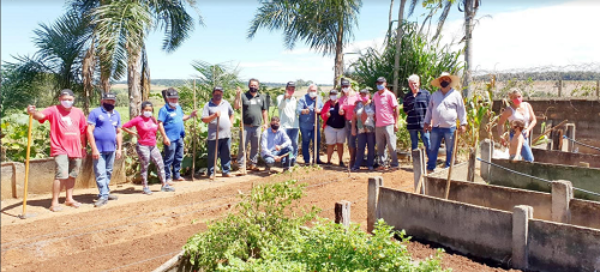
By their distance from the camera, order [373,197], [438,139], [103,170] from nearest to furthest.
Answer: [373,197]
[103,170]
[438,139]

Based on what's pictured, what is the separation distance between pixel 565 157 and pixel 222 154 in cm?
562

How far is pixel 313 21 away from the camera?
15586 mm

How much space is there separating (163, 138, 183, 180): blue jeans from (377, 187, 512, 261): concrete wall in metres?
4.02

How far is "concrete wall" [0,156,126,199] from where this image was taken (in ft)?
22.9

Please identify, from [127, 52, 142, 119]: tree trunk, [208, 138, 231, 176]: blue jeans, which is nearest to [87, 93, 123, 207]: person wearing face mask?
[208, 138, 231, 176]: blue jeans

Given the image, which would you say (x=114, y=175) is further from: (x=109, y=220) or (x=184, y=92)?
(x=184, y=92)

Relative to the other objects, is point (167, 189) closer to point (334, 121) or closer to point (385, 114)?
point (334, 121)

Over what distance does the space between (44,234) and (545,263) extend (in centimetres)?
505

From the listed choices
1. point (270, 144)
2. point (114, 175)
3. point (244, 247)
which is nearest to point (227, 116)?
point (270, 144)

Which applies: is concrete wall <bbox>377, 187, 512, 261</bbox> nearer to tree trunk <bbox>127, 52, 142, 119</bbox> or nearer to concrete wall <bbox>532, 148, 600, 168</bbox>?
concrete wall <bbox>532, 148, 600, 168</bbox>

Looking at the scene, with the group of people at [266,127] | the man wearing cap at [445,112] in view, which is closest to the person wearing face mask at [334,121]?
the group of people at [266,127]

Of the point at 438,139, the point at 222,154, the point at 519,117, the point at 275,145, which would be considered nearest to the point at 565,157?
the point at 519,117

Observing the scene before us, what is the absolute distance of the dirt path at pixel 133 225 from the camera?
449 cm

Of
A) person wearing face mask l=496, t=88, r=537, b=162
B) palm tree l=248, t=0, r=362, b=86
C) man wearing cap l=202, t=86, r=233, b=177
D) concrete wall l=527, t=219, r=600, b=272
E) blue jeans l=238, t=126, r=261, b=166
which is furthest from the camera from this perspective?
palm tree l=248, t=0, r=362, b=86
